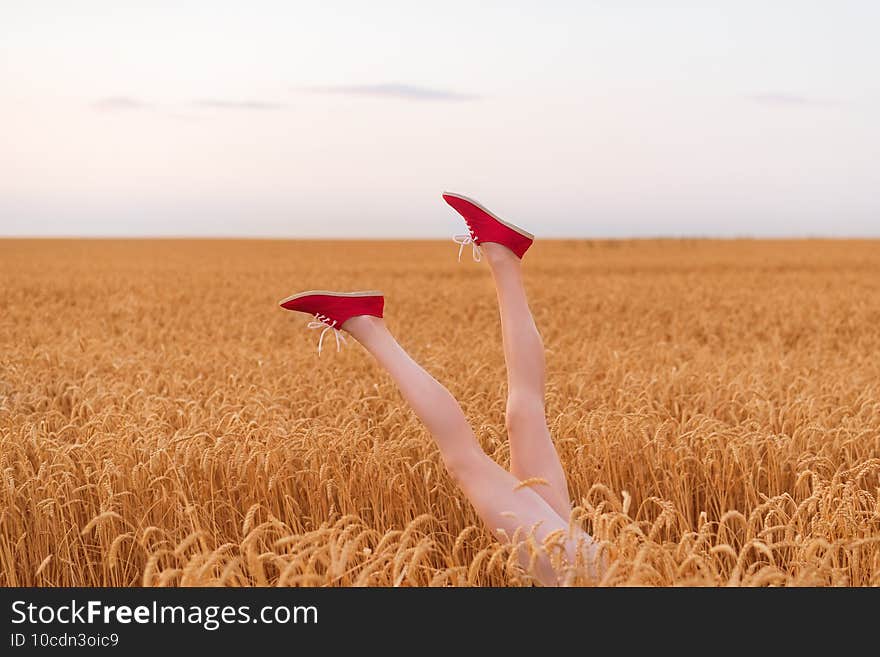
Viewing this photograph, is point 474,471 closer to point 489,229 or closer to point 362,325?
point 362,325

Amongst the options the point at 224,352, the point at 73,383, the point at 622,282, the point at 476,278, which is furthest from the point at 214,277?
the point at 73,383

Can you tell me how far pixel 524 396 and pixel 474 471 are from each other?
1.52ft

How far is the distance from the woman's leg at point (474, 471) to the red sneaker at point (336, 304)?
262 mm

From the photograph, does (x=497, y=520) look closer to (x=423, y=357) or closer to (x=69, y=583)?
(x=69, y=583)

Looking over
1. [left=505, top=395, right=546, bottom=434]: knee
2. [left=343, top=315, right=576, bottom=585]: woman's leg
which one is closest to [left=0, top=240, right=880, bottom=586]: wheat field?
[left=343, top=315, right=576, bottom=585]: woman's leg

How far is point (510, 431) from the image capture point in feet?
11.0

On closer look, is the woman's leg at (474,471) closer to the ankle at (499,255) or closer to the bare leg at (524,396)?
the bare leg at (524,396)

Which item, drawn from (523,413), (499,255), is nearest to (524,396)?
(523,413)

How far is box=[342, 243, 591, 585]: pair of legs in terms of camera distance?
9.51 ft

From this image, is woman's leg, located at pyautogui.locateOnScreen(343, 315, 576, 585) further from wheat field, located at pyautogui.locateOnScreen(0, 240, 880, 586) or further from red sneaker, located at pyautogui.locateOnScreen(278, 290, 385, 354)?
red sneaker, located at pyautogui.locateOnScreen(278, 290, 385, 354)

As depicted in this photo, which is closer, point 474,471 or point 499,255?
point 474,471

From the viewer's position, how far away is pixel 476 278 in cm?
2397

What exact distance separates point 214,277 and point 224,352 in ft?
49.8

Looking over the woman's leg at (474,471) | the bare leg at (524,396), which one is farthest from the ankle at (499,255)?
the woman's leg at (474,471)
